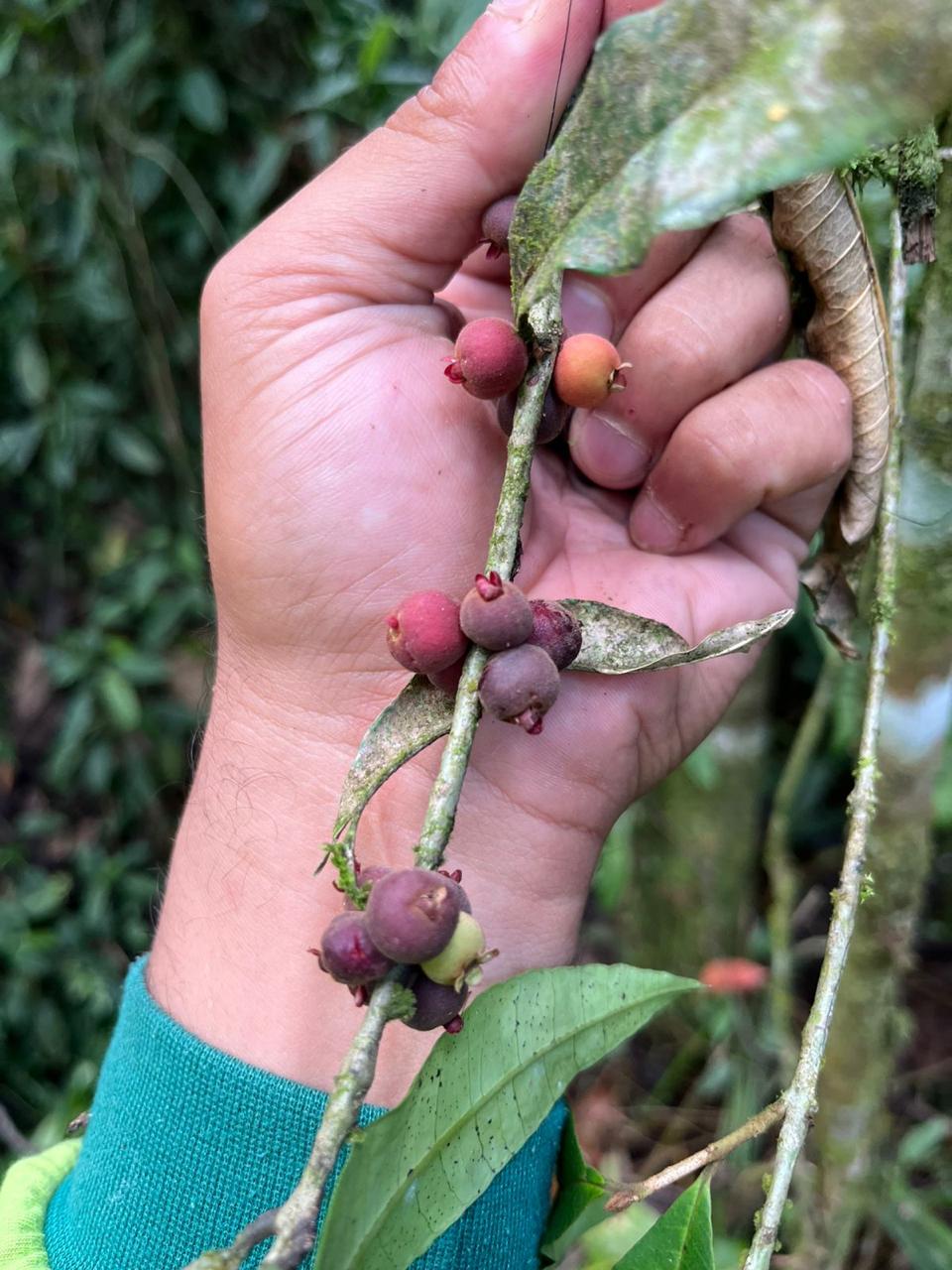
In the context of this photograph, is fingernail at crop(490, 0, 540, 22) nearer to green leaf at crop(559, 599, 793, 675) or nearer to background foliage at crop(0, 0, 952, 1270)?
green leaf at crop(559, 599, 793, 675)

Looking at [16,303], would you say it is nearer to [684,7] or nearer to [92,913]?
[92,913]

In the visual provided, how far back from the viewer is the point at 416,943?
687 mm

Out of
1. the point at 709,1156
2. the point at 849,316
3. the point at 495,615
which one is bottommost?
the point at 709,1156

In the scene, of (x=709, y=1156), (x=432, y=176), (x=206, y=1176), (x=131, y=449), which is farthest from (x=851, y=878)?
(x=131, y=449)

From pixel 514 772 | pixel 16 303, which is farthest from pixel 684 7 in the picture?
pixel 16 303

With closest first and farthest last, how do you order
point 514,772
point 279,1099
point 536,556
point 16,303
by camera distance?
point 279,1099
point 514,772
point 536,556
point 16,303

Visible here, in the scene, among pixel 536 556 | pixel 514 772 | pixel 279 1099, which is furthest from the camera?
pixel 536 556

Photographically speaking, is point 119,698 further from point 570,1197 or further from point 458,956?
point 458,956

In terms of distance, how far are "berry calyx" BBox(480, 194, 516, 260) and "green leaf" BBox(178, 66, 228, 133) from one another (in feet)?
5.42

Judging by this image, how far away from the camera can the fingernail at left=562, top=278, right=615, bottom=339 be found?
4.14ft

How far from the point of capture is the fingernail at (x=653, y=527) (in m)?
1.30

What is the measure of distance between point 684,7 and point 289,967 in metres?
0.97

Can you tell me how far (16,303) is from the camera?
8.57 ft

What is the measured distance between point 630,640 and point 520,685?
7.6 inches
